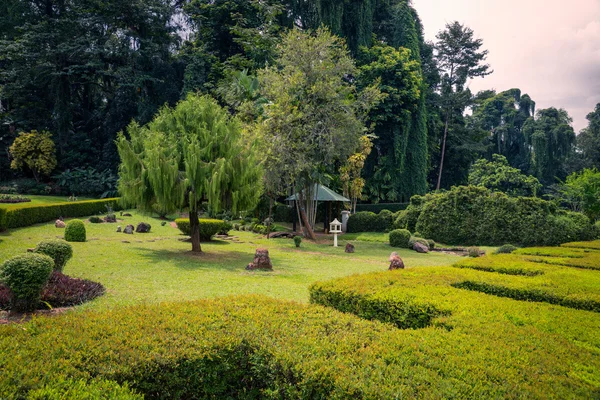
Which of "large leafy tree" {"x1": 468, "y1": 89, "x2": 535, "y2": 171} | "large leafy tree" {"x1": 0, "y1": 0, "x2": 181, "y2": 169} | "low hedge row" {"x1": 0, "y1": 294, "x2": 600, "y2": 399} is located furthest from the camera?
"large leafy tree" {"x1": 468, "y1": 89, "x2": 535, "y2": 171}

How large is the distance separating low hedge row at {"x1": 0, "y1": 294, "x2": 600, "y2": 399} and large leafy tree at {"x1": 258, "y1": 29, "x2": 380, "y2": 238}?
14060 millimetres

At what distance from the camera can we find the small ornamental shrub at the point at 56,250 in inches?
319

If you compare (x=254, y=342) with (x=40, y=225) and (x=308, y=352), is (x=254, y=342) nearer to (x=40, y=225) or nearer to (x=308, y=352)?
(x=308, y=352)

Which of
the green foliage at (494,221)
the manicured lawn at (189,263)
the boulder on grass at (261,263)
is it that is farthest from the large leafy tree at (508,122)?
the boulder on grass at (261,263)

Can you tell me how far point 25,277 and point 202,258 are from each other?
7.05m

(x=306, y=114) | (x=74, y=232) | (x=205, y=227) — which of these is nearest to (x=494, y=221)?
(x=306, y=114)

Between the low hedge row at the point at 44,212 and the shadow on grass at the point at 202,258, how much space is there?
618cm

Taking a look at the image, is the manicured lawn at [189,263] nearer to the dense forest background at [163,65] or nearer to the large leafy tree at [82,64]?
the dense forest background at [163,65]

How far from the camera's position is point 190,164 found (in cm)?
1188

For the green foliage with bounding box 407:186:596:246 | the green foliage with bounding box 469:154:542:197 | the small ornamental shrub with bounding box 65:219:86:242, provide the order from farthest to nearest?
the green foliage with bounding box 469:154:542:197, the green foliage with bounding box 407:186:596:246, the small ornamental shrub with bounding box 65:219:86:242

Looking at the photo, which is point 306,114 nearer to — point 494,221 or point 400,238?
point 400,238

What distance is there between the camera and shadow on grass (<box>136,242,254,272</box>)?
11.6 metres

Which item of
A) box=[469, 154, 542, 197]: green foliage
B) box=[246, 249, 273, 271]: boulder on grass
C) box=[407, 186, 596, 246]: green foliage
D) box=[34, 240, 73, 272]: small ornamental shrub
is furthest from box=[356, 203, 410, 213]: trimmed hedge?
box=[34, 240, 73, 272]: small ornamental shrub

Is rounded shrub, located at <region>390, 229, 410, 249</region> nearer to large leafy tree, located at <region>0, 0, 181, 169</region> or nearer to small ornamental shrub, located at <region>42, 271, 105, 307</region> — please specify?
small ornamental shrub, located at <region>42, 271, 105, 307</region>
